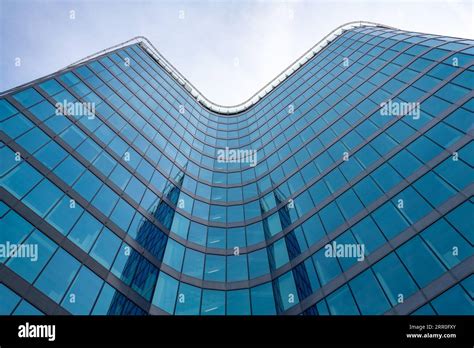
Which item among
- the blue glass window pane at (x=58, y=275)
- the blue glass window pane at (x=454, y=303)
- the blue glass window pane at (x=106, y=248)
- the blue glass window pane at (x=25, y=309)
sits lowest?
the blue glass window pane at (x=454, y=303)

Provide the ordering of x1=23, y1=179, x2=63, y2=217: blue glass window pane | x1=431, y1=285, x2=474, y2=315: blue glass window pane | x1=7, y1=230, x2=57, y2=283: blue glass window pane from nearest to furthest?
x1=431, y1=285, x2=474, y2=315: blue glass window pane < x1=7, y1=230, x2=57, y2=283: blue glass window pane < x1=23, y1=179, x2=63, y2=217: blue glass window pane

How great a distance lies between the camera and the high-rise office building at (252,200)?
15367 mm

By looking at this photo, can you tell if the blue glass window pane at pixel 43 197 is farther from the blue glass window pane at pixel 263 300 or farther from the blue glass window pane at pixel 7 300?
the blue glass window pane at pixel 263 300

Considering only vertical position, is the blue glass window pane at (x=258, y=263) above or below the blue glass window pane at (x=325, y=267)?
above

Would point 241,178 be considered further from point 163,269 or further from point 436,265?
point 436,265

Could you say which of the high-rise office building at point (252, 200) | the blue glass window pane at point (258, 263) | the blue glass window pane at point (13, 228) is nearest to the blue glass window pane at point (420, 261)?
the high-rise office building at point (252, 200)

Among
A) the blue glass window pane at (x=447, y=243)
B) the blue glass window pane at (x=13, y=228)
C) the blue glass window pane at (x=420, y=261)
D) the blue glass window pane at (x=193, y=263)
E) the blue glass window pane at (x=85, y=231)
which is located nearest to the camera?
the blue glass window pane at (x=447, y=243)

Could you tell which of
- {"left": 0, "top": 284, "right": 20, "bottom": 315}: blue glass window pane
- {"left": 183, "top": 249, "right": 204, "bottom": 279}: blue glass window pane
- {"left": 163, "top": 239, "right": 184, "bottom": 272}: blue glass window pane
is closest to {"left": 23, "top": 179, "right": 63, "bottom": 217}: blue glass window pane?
{"left": 0, "top": 284, "right": 20, "bottom": 315}: blue glass window pane

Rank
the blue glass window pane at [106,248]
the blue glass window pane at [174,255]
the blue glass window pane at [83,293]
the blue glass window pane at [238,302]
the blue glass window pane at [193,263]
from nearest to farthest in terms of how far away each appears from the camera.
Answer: the blue glass window pane at [83,293]
the blue glass window pane at [106,248]
the blue glass window pane at [238,302]
the blue glass window pane at [174,255]
the blue glass window pane at [193,263]

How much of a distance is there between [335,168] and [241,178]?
11.3 metres

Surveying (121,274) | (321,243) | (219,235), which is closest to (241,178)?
(219,235)

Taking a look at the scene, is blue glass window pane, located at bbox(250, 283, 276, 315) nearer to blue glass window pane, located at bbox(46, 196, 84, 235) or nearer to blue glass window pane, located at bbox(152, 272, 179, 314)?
blue glass window pane, located at bbox(152, 272, 179, 314)

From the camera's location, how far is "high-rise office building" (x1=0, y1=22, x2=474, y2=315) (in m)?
15.4

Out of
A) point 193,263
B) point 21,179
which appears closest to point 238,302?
point 193,263
